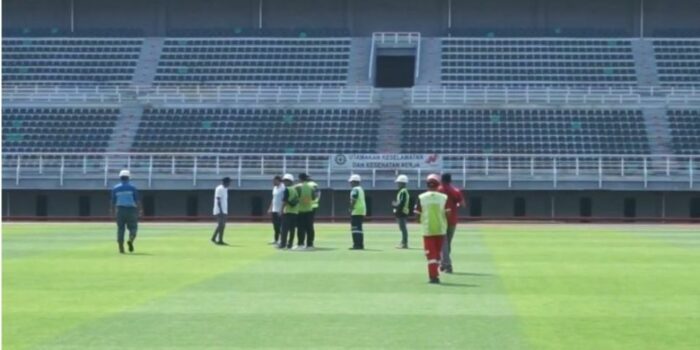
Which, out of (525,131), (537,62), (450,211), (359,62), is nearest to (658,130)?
(525,131)

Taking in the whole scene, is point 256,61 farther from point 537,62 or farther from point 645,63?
point 645,63

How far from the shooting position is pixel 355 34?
7512 centimetres

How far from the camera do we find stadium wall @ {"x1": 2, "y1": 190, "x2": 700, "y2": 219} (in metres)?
57.2

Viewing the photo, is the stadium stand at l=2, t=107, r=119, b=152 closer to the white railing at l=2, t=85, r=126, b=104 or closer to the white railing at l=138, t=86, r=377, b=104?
the white railing at l=2, t=85, r=126, b=104

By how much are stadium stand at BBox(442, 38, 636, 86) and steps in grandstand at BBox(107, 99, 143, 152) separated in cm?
1568

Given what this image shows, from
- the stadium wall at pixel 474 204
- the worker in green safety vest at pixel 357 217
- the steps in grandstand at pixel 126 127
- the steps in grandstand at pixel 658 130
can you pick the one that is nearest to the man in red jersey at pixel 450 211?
the worker in green safety vest at pixel 357 217

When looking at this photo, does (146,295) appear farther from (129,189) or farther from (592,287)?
(129,189)

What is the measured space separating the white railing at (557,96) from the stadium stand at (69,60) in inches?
626

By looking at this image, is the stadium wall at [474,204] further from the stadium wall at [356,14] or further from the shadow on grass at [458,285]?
the shadow on grass at [458,285]

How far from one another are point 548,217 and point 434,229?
121 feet

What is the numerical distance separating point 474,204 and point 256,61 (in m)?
19.4

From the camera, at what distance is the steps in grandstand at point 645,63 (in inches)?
2751

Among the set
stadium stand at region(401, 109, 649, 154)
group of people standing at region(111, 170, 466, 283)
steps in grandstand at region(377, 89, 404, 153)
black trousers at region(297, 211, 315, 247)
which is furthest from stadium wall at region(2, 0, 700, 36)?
black trousers at region(297, 211, 315, 247)

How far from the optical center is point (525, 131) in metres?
64.1
